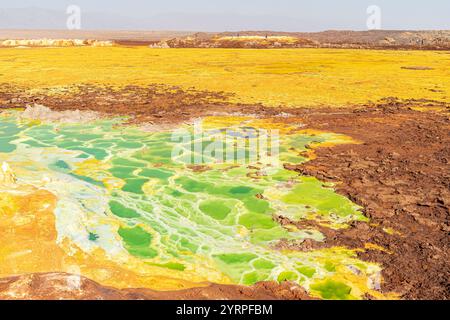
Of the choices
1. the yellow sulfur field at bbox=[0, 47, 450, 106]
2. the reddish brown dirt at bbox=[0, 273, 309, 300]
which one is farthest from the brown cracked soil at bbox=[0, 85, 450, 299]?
the yellow sulfur field at bbox=[0, 47, 450, 106]

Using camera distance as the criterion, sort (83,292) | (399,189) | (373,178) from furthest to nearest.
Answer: (373,178) → (399,189) → (83,292)

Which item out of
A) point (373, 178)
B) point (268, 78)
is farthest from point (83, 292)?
point (268, 78)

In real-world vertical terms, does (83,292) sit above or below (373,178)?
below

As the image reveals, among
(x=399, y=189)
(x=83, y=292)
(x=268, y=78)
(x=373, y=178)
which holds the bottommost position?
(x=83, y=292)

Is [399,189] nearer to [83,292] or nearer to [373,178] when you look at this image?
[373,178]

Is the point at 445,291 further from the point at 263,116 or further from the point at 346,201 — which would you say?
the point at 263,116

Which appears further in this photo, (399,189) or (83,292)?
(399,189)

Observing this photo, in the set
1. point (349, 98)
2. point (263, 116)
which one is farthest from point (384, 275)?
point (349, 98)

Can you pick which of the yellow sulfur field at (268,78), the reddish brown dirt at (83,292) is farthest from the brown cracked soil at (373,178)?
the yellow sulfur field at (268,78)

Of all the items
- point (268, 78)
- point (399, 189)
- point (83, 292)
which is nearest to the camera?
point (83, 292)
